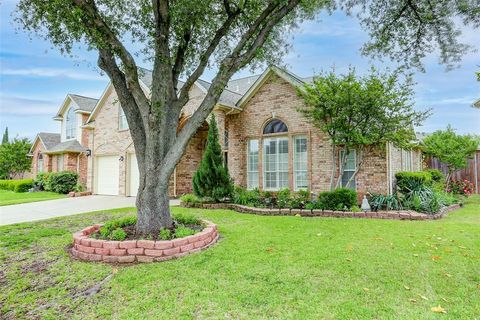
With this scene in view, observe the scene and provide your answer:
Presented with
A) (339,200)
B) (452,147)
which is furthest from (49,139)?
(452,147)

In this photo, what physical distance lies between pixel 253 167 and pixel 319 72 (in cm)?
515

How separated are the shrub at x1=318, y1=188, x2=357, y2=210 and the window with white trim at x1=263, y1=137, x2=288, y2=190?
3079 millimetres

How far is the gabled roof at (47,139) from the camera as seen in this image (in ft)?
77.3

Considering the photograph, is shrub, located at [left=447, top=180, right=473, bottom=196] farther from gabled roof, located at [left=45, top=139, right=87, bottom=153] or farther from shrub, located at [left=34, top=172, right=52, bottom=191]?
shrub, located at [left=34, top=172, right=52, bottom=191]

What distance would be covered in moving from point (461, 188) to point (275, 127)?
35.0ft

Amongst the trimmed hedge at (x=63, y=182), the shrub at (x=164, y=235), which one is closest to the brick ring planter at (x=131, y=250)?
the shrub at (x=164, y=235)

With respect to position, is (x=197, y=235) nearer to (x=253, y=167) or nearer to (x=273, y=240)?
(x=273, y=240)

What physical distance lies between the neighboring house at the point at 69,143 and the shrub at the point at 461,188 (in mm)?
22931

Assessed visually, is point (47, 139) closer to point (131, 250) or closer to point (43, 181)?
point (43, 181)

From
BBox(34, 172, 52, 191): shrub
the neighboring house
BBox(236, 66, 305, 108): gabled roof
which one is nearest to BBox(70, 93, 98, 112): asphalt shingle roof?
the neighboring house

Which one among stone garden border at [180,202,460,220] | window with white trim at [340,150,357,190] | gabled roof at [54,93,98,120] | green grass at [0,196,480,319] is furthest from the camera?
gabled roof at [54,93,98,120]

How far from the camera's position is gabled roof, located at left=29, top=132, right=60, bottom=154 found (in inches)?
927

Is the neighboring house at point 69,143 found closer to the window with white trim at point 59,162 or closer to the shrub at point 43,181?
the window with white trim at point 59,162

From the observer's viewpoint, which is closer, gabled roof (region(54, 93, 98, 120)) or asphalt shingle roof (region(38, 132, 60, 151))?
gabled roof (region(54, 93, 98, 120))
